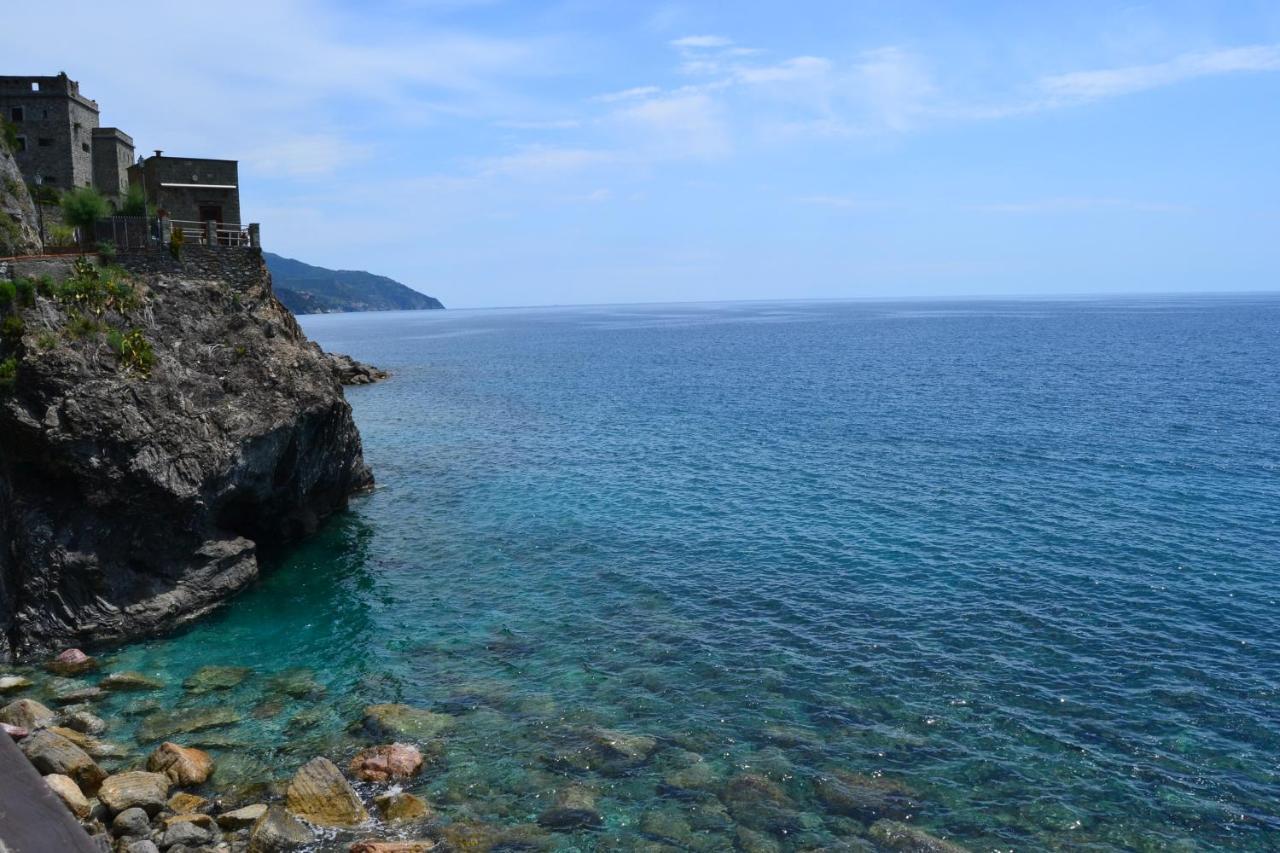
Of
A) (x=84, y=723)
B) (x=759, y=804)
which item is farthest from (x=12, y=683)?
(x=759, y=804)

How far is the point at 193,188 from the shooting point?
48.7 meters

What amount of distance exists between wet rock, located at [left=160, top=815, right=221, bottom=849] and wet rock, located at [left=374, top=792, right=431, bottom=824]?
3.87m

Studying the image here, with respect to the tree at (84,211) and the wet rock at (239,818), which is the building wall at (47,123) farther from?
the wet rock at (239,818)

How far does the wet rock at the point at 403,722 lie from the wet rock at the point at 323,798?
2971 mm

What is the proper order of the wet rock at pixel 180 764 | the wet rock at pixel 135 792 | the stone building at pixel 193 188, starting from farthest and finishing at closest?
the stone building at pixel 193 188, the wet rock at pixel 180 764, the wet rock at pixel 135 792

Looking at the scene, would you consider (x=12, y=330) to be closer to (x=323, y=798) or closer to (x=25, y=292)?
(x=25, y=292)

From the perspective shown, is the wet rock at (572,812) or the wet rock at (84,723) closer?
the wet rock at (572,812)

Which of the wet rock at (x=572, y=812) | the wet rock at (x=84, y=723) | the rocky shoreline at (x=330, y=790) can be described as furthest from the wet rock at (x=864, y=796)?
the wet rock at (x=84, y=723)

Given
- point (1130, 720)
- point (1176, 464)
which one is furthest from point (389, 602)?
point (1176, 464)

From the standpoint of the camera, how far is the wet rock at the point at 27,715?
25328 millimetres

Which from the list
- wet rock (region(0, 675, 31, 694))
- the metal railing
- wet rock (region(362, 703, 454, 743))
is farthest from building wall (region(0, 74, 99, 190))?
→ wet rock (region(362, 703, 454, 743))

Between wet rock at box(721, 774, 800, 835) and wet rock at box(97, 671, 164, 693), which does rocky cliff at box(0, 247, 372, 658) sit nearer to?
wet rock at box(97, 671, 164, 693)

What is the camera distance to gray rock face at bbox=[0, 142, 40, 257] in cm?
4228

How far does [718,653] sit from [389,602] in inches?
587
